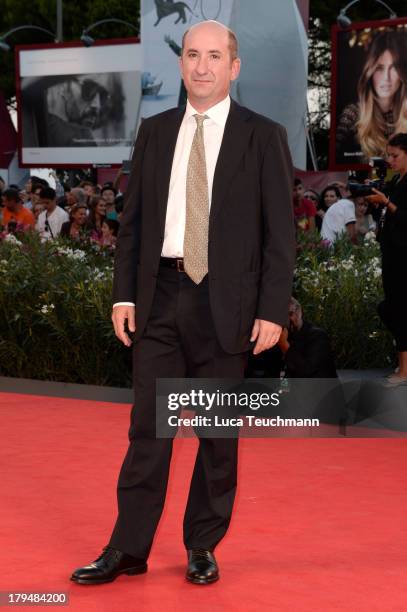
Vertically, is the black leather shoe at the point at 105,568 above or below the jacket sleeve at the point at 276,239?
below

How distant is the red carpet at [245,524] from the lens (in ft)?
16.1

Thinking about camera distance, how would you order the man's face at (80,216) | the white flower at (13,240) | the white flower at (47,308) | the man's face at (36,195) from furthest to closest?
the man's face at (36,195) → the man's face at (80,216) → the white flower at (13,240) → the white flower at (47,308)

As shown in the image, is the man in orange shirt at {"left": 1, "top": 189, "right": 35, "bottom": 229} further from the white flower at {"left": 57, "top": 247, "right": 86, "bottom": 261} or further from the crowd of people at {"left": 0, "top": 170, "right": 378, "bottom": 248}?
the white flower at {"left": 57, "top": 247, "right": 86, "bottom": 261}

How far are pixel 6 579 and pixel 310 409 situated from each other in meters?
4.00

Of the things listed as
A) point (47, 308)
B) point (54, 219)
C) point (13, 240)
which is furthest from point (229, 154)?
point (54, 219)

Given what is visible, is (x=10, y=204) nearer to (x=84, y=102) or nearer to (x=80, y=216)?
(x=80, y=216)

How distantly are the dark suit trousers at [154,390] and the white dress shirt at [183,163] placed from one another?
0.42 feet

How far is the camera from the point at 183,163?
15.8 ft

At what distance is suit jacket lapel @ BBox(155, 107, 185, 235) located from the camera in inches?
189

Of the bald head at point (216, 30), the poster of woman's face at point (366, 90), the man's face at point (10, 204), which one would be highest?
the poster of woman's face at point (366, 90)

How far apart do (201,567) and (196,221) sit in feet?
4.50

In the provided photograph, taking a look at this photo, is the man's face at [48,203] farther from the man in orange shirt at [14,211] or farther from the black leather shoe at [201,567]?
the black leather shoe at [201,567]

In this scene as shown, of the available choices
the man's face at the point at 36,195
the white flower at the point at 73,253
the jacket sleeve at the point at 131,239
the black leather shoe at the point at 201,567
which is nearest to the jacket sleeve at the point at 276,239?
the jacket sleeve at the point at 131,239

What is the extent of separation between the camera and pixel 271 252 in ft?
15.5
